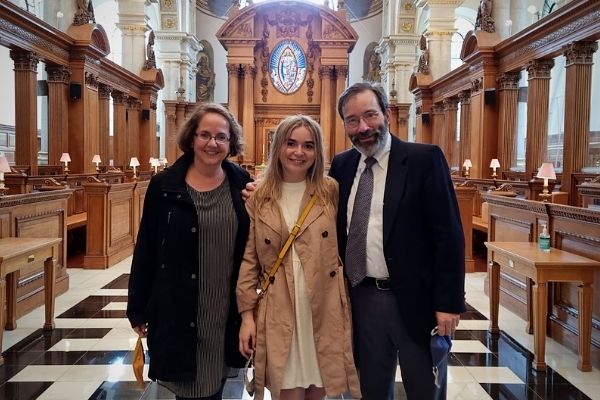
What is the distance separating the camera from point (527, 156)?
11.3 meters

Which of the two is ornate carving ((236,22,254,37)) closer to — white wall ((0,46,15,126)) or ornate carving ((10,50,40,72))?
white wall ((0,46,15,126))

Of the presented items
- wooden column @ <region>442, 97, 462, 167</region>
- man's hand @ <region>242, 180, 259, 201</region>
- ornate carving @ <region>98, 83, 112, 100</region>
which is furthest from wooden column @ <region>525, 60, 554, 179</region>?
ornate carving @ <region>98, 83, 112, 100</region>

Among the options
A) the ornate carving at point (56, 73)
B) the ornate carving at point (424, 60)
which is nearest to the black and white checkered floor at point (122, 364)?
the ornate carving at point (56, 73)

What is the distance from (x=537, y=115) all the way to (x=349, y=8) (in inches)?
817

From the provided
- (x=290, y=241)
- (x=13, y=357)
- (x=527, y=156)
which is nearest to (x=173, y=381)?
(x=290, y=241)

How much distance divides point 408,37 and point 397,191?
23419mm

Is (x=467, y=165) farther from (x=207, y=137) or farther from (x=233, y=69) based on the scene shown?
(x=207, y=137)

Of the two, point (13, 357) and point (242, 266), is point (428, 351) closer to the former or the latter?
point (242, 266)

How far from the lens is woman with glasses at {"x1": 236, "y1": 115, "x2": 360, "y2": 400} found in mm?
2225

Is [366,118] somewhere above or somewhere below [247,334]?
above

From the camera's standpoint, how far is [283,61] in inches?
815

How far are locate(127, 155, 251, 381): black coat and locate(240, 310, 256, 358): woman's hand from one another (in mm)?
75

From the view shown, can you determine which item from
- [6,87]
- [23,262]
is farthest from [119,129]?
[23,262]

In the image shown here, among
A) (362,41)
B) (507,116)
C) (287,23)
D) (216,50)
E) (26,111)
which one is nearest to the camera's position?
(26,111)
